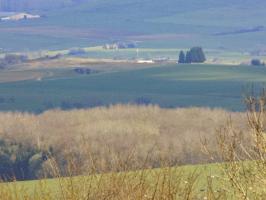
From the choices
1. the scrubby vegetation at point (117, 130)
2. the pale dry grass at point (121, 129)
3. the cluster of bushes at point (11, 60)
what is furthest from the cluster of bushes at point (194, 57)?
the scrubby vegetation at point (117, 130)

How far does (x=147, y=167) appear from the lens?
12.8m

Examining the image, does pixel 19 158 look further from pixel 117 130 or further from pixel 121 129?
pixel 121 129

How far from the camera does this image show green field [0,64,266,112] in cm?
8881

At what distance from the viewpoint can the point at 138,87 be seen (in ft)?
335

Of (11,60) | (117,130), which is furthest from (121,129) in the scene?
(11,60)

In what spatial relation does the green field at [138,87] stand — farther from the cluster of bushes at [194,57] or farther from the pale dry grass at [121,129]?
the pale dry grass at [121,129]

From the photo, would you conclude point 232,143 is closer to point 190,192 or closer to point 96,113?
point 190,192

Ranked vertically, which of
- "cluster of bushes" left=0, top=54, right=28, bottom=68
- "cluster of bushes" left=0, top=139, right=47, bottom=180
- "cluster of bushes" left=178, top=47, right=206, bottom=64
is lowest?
"cluster of bushes" left=0, top=54, right=28, bottom=68

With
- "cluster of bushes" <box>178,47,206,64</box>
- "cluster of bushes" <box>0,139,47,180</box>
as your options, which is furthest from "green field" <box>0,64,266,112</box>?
"cluster of bushes" <box>0,139,47,180</box>

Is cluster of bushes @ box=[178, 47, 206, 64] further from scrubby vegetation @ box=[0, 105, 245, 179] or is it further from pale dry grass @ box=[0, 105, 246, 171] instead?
scrubby vegetation @ box=[0, 105, 245, 179]

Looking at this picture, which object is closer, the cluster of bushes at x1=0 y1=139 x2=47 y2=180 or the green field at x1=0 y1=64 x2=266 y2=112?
the cluster of bushes at x1=0 y1=139 x2=47 y2=180

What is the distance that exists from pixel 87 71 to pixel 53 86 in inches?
548

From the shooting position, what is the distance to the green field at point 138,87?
8881 centimetres

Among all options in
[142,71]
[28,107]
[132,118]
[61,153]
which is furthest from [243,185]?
[142,71]
